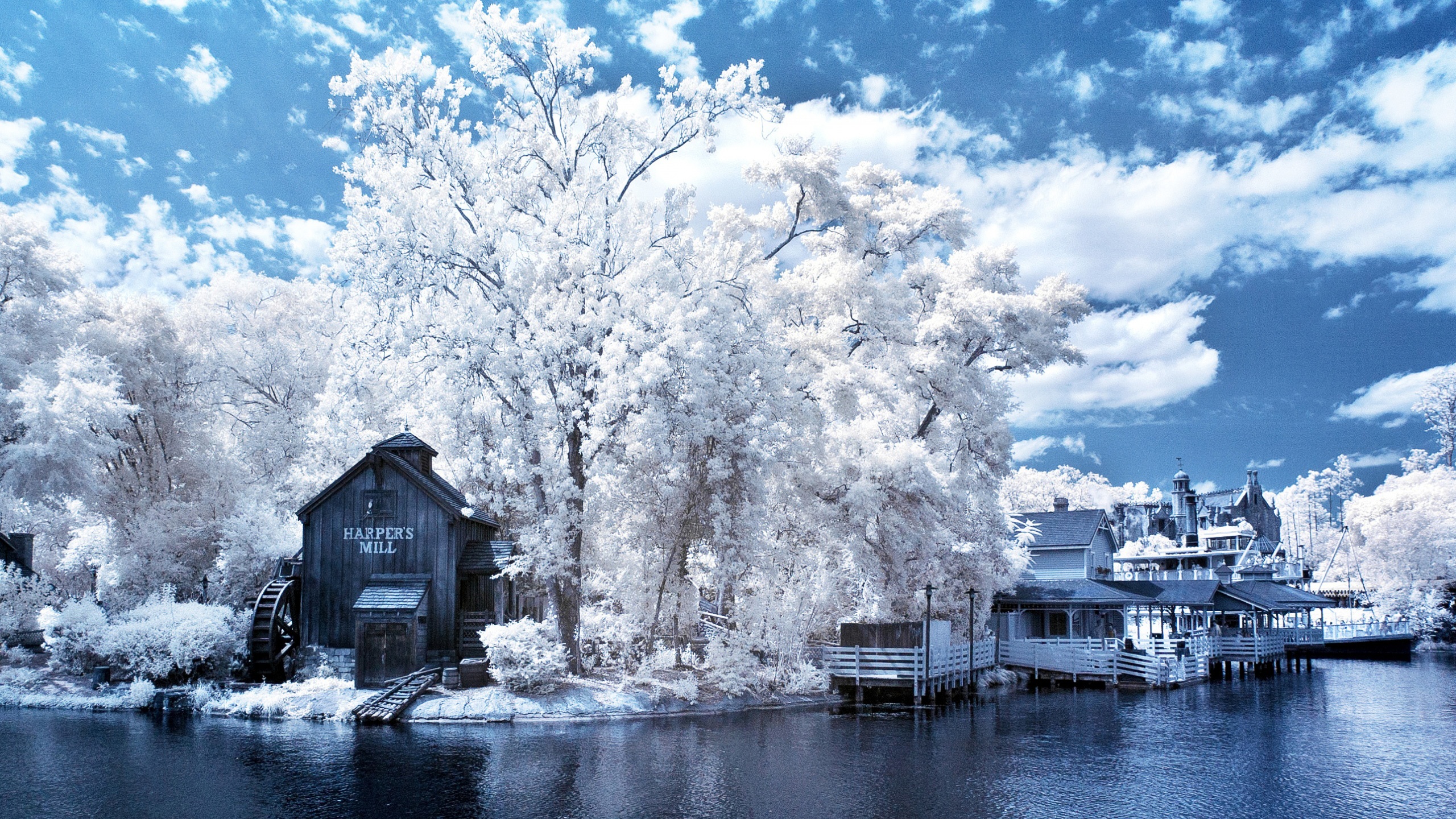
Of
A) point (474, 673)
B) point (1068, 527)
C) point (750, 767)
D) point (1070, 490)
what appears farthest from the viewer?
point (1070, 490)

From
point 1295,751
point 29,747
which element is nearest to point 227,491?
point 29,747

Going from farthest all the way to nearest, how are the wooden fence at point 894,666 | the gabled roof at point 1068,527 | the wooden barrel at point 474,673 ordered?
→ the gabled roof at point 1068,527 → the wooden fence at point 894,666 → the wooden barrel at point 474,673

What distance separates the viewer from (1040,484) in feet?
382

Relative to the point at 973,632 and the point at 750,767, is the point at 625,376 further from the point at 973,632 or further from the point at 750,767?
the point at 973,632

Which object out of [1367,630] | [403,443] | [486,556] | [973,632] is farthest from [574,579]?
[1367,630]

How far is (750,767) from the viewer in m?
20.7

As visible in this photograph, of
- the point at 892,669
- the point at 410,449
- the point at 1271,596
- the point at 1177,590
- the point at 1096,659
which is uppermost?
the point at 410,449

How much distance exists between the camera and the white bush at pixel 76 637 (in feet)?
100

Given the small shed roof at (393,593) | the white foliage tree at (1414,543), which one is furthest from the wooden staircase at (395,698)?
the white foliage tree at (1414,543)

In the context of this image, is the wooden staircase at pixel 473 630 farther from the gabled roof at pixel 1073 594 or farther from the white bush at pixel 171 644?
the gabled roof at pixel 1073 594

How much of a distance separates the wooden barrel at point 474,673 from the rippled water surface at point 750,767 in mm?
2886

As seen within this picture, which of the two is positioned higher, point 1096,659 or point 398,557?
point 398,557

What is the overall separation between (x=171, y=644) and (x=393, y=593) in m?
6.39

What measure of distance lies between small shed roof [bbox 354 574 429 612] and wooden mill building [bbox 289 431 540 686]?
0.05m
